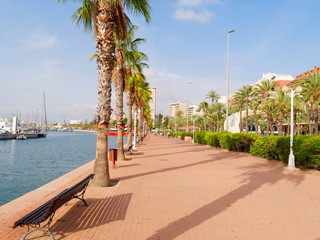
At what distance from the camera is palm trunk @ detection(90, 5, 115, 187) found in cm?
802

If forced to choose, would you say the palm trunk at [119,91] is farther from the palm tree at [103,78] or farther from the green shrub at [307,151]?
the green shrub at [307,151]

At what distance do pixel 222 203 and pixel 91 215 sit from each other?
10.8ft

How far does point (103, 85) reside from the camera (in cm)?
806

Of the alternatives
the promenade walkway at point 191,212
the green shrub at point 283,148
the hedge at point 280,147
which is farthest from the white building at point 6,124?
the promenade walkway at point 191,212

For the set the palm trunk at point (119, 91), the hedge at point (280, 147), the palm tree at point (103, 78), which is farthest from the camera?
the palm trunk at point (119, 91)

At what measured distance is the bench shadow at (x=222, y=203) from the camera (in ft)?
14.7

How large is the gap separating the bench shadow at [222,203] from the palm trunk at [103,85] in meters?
3.72

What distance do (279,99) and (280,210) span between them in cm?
4072

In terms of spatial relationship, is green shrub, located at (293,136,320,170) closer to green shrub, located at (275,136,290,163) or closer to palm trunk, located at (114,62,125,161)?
green shrub, located at (275,136,290,163)

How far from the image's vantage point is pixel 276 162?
14.5m

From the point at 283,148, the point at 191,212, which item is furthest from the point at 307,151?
the point at 191,212

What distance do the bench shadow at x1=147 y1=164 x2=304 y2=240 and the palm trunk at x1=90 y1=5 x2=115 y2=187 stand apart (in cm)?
372

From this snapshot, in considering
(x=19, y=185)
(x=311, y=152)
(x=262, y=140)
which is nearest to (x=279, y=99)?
(x=262, y=140)

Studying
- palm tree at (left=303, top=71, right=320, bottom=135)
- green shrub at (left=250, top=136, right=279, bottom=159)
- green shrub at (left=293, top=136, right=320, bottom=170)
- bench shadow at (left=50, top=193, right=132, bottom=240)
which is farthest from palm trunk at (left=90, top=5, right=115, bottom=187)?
palm tree at (left=303, top=71, right=320, bottom=135)
